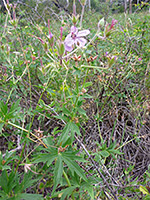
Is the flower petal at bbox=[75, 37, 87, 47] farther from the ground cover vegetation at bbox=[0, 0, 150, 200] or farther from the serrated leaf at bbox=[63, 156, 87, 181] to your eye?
the serrated leaf at bbox=[63, 156, 87, 181]

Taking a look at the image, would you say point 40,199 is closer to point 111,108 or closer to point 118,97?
point 111,108

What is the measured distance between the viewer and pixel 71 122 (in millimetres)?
774

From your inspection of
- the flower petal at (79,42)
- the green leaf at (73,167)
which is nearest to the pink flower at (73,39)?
the flower petal at (79,42)

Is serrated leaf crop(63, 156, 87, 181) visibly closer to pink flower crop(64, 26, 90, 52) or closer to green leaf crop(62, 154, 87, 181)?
green leaf crop(62, 154, 87, 181)

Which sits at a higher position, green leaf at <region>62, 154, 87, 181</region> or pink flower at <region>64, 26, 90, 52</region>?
pink flower at <region>64, 26, 90, 52</region>

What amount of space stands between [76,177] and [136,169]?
679mm

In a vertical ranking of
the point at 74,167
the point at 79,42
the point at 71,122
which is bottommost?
the point at 74,167

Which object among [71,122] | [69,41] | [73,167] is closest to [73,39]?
[69,41]

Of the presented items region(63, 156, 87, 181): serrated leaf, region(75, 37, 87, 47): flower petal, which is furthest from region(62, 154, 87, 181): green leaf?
region(75, 37, 87, 47): flower petal

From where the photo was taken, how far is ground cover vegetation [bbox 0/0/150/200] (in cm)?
78

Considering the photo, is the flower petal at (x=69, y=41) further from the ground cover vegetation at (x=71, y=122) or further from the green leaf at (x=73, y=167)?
the green leaf at (x=73, y=167)

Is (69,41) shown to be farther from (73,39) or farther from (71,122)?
(71,122)

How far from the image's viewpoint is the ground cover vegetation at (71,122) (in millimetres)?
783

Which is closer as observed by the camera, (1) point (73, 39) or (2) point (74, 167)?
(2) point (74, 167)
